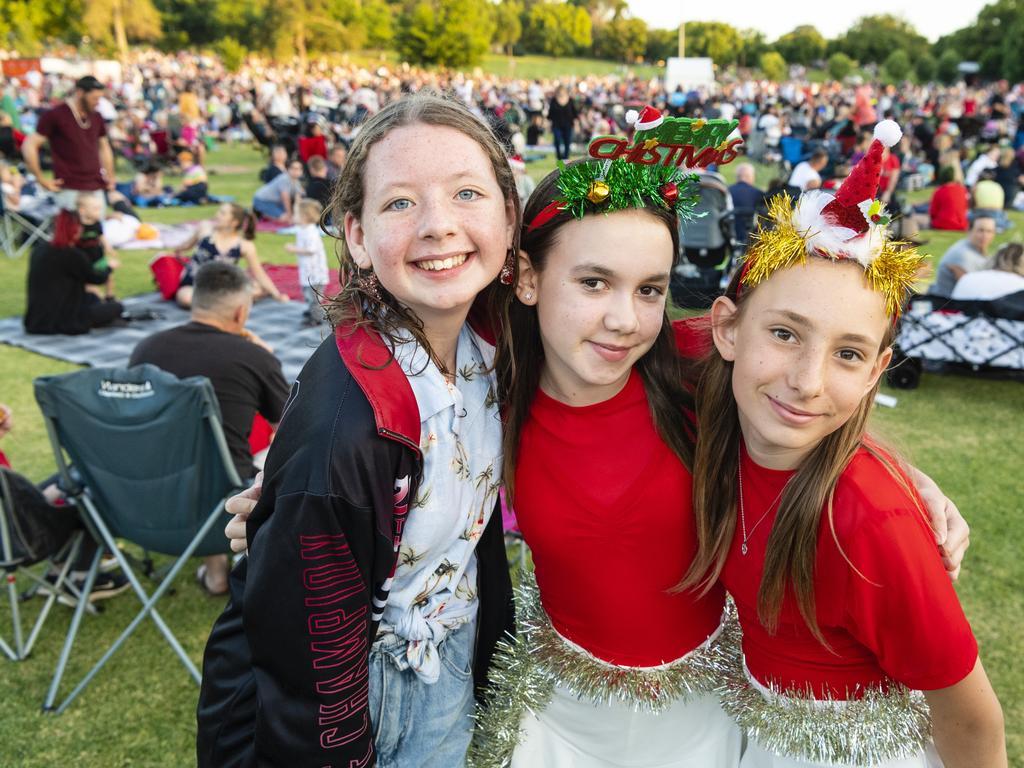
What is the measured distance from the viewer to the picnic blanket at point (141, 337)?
6.80m

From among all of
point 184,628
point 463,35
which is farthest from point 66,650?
point 463,35

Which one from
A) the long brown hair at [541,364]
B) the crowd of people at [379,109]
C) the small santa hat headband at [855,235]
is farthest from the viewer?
the crowd of people at [379,109]

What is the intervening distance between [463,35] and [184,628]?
52.8 metres

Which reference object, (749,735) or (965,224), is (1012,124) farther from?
(749,735)

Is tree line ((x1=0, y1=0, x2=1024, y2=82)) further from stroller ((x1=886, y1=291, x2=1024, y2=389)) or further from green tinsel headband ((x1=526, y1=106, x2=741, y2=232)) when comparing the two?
green tinsel headband ((x1=526, y1=106, x2=741, y2=232))

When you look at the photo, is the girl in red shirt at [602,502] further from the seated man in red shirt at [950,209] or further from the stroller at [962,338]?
the seated man in red shirt at [950,209]

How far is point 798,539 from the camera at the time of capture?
5.05 ft

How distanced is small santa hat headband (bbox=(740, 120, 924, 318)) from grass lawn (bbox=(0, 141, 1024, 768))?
2.11 ft

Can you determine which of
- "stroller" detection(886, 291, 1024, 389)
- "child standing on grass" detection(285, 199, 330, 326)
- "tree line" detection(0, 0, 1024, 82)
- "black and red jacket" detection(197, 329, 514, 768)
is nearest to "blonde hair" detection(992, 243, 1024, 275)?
"stroller" detection(886, 291, 1024, 389)

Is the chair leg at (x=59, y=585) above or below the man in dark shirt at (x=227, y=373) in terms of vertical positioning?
below

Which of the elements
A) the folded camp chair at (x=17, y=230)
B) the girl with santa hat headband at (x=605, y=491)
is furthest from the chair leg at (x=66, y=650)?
the folded camp chair at (x=17, y=230)

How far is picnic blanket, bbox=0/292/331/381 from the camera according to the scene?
680cm

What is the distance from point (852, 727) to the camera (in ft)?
5.33

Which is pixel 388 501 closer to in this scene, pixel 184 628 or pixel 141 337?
pixel 184 628
